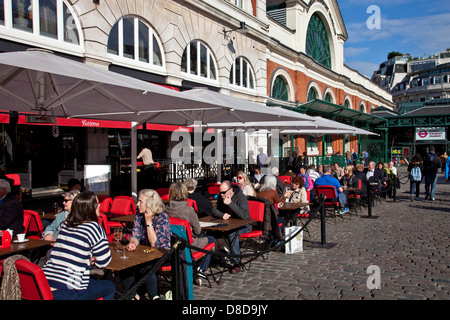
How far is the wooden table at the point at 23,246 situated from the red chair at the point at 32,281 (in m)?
1.51

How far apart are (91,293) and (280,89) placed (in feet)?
71.5

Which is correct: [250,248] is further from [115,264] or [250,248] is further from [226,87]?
[226,87]

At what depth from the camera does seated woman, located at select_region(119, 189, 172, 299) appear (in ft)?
15.1

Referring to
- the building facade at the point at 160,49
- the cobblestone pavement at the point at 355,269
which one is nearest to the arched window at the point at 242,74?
the building facade at the point at 160,49

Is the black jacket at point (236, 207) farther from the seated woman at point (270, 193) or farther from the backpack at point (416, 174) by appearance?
the backpack at point (416, 174)

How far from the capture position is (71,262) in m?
3.50

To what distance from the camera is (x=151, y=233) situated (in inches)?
183

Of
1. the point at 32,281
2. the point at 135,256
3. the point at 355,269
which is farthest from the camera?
the point at 355,269

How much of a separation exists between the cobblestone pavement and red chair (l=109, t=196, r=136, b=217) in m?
2.66

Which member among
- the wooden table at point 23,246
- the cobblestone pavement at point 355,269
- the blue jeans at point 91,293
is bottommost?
the cobblestone pavement at point 355,269

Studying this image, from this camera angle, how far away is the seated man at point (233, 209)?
6207 mm

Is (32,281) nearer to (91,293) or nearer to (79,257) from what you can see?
(79,257)

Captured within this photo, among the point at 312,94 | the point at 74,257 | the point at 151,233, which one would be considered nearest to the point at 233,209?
the point at 151,233

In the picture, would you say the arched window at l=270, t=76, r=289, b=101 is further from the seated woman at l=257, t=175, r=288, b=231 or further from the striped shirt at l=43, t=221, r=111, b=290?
the striped shirt at l=43, t=221, r=111, b=290
